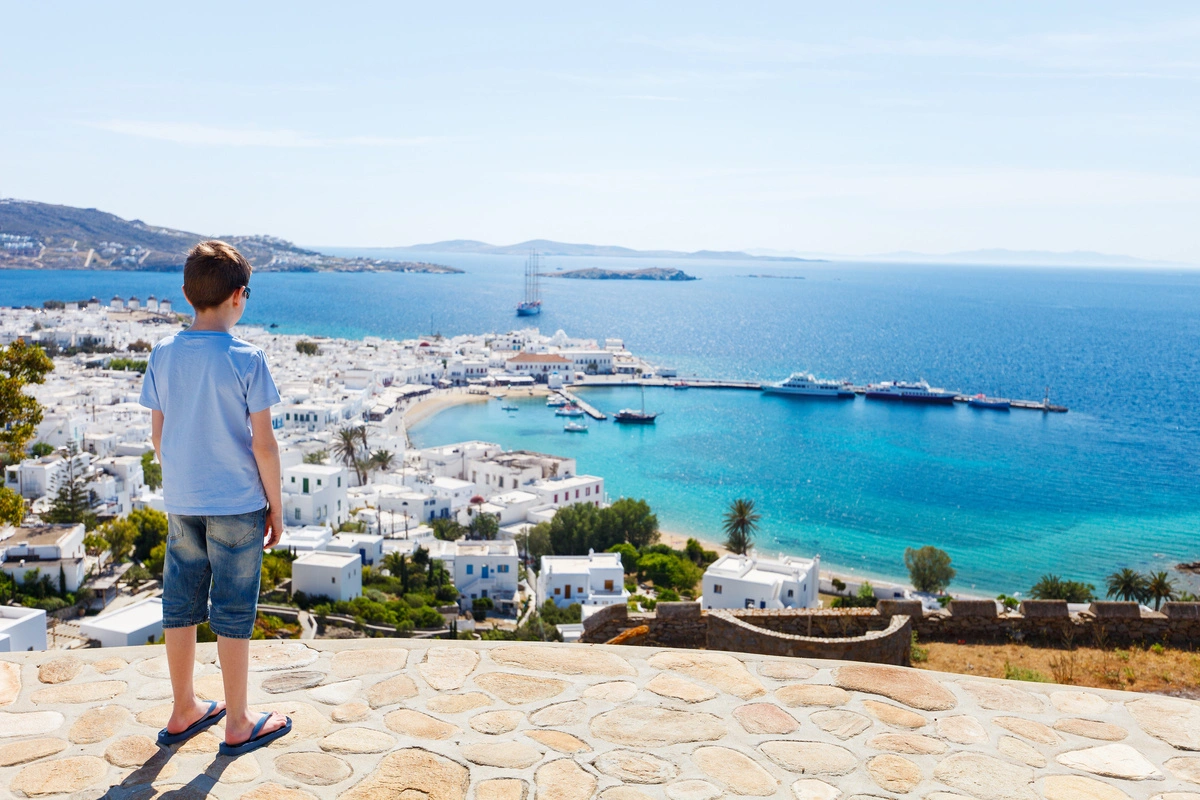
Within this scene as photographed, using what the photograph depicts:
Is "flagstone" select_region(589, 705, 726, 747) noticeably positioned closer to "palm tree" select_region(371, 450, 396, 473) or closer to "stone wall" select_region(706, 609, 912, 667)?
"stone wall" select_region(706, 609, 912, 667)

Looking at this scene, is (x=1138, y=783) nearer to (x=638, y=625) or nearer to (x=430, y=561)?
(x=638, y=625)

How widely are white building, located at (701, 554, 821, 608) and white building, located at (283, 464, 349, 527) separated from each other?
13.9m

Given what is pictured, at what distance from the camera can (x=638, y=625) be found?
5633mm

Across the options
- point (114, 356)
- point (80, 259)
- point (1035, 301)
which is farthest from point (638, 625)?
point (80, 259)

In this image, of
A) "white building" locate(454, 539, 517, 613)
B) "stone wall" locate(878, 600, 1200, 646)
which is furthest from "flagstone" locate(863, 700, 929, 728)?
"white building" locate(454, 539, 517, 613)

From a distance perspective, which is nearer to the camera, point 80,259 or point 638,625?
point 638,625

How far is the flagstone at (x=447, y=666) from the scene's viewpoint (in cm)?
280

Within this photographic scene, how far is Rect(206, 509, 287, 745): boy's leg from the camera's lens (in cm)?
233

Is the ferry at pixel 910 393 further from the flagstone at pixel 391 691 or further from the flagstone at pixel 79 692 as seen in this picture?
the flagstone at pixel 79 692

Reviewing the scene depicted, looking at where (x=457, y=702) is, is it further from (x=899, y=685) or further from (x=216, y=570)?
(x=899, y=685)

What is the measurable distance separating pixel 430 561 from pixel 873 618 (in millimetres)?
18485

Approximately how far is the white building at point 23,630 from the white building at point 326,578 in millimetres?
7202

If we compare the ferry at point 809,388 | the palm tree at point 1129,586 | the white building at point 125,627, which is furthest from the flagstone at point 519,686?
the ferry at point 809,388

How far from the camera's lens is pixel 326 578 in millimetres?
19000
